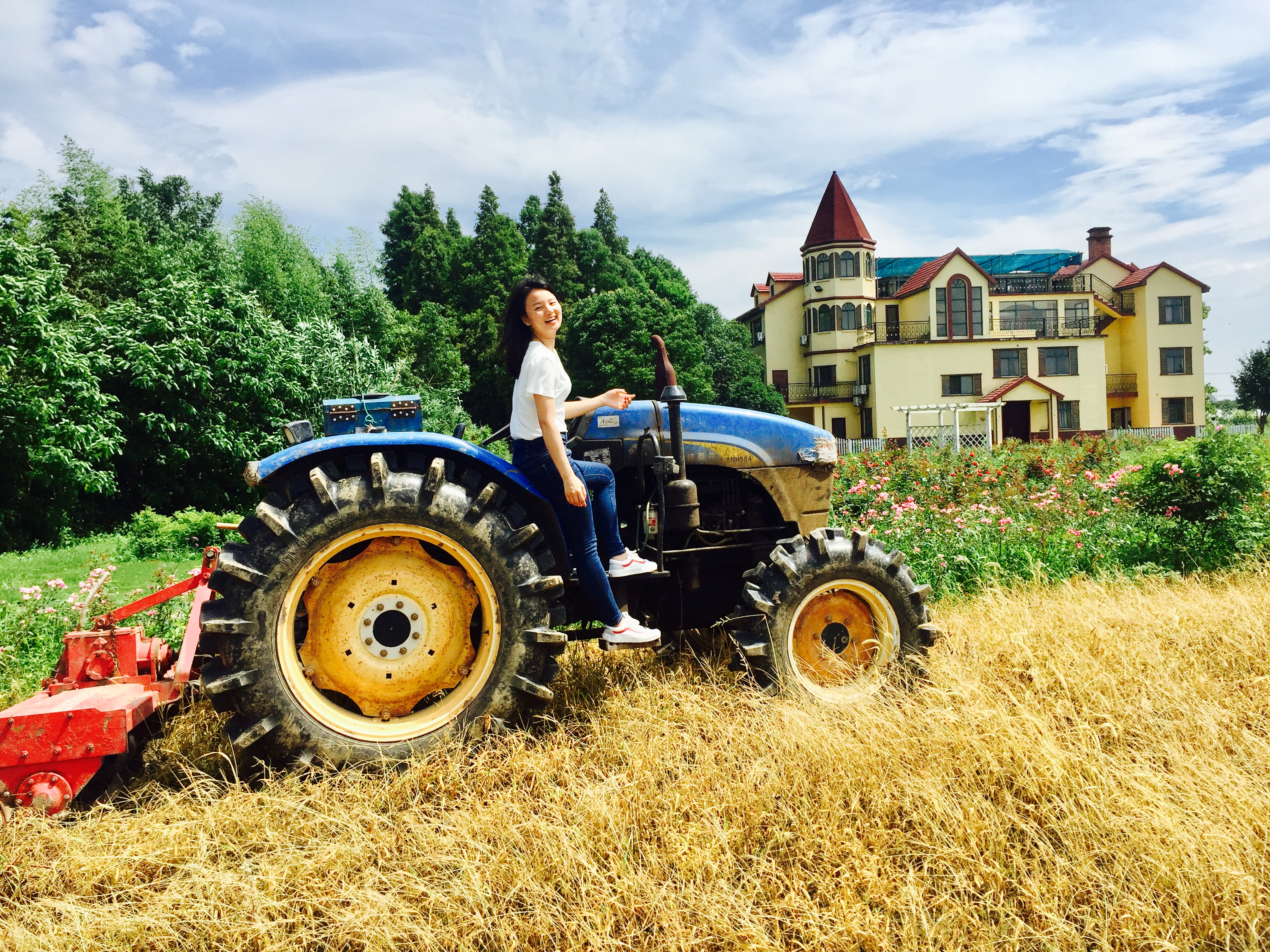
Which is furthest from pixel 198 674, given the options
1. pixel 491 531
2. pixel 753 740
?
pixel 753 740

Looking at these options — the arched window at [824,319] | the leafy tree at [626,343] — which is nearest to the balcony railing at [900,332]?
the arched window at [824,319]

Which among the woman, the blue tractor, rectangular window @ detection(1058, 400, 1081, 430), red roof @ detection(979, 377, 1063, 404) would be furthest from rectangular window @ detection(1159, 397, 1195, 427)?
the woman

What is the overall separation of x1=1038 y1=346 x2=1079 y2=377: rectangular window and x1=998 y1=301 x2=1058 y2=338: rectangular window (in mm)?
1338

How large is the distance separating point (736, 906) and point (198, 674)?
3145 mm

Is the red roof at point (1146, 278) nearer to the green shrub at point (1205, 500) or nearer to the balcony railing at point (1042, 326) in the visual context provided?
the balcony railing at point (1042, 326)

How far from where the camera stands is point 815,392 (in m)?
47.1

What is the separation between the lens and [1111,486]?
8969mm

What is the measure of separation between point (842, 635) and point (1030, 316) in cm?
4693

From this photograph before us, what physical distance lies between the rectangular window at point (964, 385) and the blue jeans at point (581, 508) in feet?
144

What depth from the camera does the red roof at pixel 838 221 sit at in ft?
147

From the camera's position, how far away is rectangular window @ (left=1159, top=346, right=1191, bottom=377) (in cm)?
4512

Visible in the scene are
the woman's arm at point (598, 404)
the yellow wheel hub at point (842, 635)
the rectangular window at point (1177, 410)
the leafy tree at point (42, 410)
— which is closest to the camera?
the woman's arm at point (598, 404)

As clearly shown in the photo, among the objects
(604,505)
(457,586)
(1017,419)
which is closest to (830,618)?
(604,505)

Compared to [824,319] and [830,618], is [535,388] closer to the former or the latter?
[830,618]
